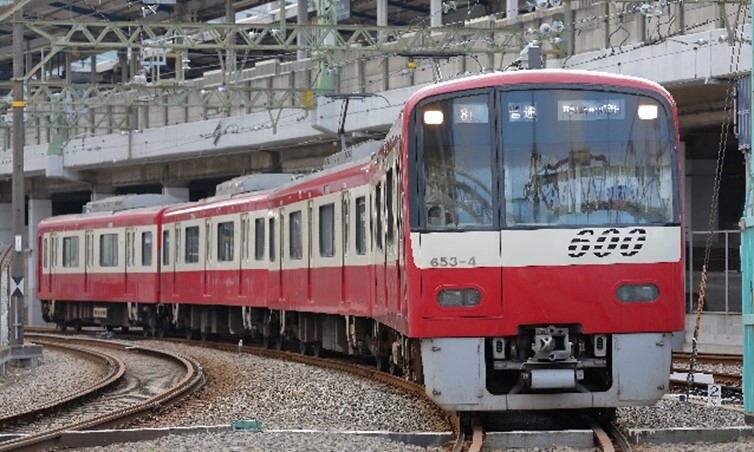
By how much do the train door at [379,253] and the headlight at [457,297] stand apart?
2.83m

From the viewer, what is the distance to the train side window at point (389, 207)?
1284 cm

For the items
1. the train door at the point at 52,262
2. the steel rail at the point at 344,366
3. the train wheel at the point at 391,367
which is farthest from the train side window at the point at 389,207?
the train door at the point at 52,262

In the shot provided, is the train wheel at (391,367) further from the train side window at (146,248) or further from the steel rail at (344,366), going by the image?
the train side window at (146,248)

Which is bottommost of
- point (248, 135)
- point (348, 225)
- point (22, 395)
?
point (22, 395)

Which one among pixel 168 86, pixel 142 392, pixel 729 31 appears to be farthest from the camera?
pixel 168 86

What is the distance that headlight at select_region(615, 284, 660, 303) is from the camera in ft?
36.3

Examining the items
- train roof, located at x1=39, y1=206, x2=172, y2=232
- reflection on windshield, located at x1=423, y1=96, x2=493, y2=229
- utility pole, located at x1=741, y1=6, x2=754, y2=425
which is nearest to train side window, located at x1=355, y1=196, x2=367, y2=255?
reflection on windshield, located at x1=423, y1=96, x2=493, y2=229

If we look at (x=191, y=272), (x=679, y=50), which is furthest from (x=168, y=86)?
(x=679, y=50)

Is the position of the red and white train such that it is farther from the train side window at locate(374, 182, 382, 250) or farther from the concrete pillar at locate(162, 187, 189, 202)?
the concrete pillar at locate(162, 187, 189, 202)

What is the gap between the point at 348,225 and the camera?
17.8 metres

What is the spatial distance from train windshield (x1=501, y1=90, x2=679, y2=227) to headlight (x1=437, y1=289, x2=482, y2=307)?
59cm

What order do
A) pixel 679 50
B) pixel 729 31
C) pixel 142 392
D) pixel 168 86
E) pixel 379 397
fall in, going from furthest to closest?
pixel 168 86 → pixel 679 50 → pixel 729 31 → pixel 142 392 → pixel 379 397

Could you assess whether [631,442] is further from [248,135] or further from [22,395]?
[248,135]

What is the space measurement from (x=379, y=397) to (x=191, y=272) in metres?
14.3
